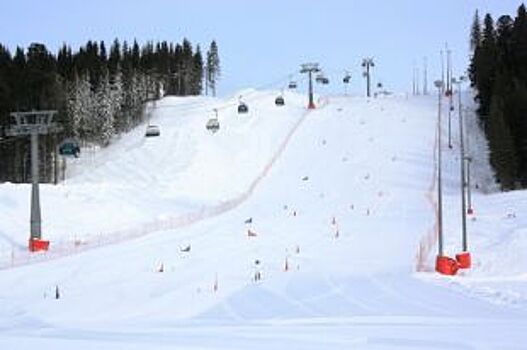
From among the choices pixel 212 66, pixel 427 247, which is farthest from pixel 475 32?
pixel 427 247

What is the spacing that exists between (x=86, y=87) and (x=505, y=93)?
43613 mm

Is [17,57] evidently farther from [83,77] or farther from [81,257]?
[81,257]

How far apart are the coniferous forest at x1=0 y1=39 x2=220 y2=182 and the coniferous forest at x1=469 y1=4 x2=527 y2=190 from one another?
1279 inches

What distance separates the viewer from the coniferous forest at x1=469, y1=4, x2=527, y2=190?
6669cm

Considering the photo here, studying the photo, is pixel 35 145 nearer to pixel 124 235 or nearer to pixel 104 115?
pixel 124 235

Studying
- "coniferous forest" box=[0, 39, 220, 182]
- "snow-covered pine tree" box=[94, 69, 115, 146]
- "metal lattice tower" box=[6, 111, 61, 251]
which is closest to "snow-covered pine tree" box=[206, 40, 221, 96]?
"coniferous forest" box=[0, 39, 220, 182]

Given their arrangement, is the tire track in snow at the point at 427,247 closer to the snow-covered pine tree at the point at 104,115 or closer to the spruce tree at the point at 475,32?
the snow-covered pine tree at the point at 104,115

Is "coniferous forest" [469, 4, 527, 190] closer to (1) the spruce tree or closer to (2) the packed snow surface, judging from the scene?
(2) the packed snow surface

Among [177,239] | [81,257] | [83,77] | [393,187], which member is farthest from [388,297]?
[83,77]

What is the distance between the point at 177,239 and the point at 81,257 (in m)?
7.15

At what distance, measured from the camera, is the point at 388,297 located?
83.5 feet

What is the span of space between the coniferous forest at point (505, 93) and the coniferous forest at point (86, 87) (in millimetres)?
32481

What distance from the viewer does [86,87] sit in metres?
94.5

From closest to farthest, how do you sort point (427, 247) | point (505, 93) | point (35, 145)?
point (427, 247), point (35, 145), point (505, 93)
